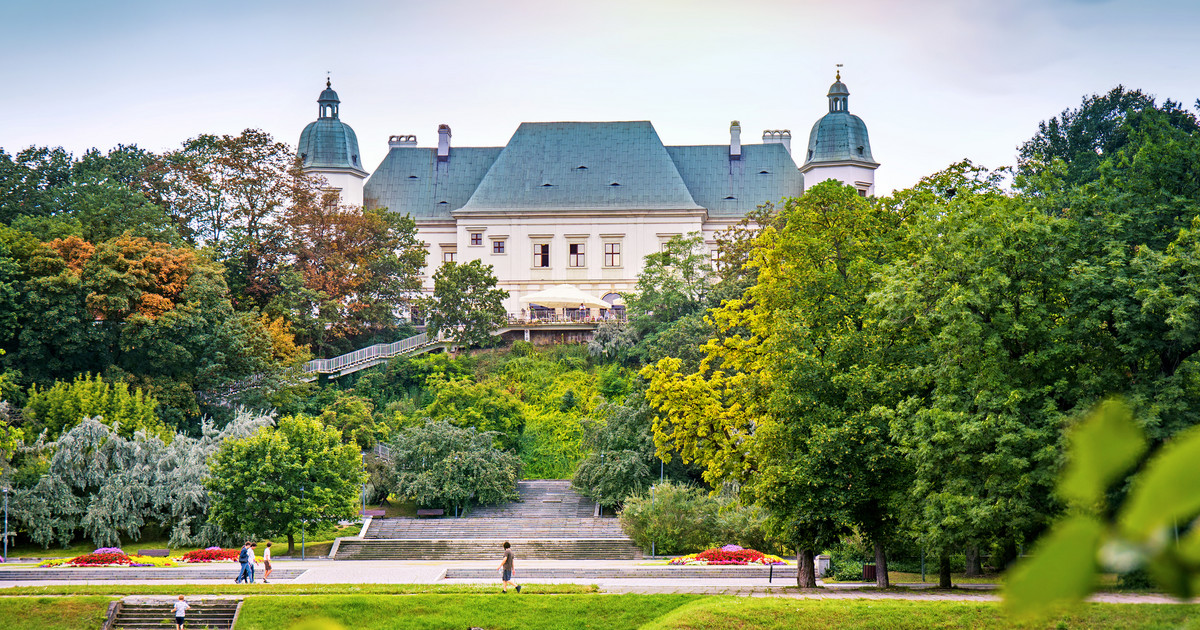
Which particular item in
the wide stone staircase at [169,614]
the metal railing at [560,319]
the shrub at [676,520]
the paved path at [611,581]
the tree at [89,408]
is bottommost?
the wide stone staircase at [169,614]

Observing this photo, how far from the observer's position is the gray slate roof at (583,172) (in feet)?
196

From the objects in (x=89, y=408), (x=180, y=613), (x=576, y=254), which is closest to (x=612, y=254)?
(x=576, y=254)

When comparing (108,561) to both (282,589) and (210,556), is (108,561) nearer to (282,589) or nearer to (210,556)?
(210,556)

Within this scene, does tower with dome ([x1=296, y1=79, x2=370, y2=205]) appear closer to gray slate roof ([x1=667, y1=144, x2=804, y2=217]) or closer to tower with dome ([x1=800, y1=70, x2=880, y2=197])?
gray slate roof ([x1=667, y1=144, x2=804, y2=217])

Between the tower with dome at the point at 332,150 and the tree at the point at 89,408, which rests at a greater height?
the tower with dome at the point at 332,150

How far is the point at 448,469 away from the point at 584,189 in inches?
1102

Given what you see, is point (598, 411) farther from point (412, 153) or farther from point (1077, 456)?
point (1077, 456)

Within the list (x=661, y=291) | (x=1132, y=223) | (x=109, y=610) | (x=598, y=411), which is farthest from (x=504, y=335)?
(x=1132, y=223)

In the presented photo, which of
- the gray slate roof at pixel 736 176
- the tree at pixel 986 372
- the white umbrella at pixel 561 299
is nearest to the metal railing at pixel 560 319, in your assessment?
the white umbrella at pixel 561 299

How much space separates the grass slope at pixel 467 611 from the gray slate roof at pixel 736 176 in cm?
4090

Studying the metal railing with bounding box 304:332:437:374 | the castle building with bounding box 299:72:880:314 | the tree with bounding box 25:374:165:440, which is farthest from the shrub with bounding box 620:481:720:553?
the castle building with bounding box 299:72:880:314

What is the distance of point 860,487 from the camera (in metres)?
21.4

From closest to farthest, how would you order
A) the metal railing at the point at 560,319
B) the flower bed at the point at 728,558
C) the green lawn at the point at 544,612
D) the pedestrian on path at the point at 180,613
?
the green lawn at the point at 544,612, the pedestrian on path at the point at 180,613, the flower bed at the point at 728,558, the metal railing at the point at 560,319

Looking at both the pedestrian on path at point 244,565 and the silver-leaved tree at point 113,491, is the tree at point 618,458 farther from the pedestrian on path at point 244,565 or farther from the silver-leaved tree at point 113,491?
the pedestrian on path at point 244,565
